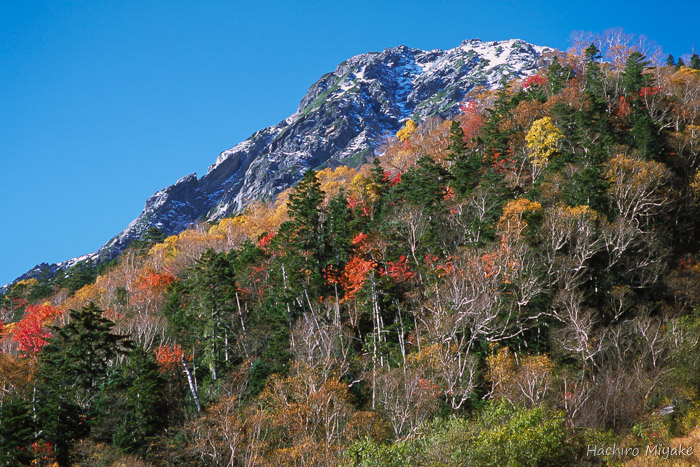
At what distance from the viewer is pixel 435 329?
37531mm

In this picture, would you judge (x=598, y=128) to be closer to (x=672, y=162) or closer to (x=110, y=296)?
(x=672, y=162)

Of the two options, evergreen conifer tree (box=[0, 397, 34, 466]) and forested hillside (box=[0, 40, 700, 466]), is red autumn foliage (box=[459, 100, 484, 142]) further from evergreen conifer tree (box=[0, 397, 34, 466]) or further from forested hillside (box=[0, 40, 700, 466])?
evergreen conifer tree (box=[0, 397, 34, 466])

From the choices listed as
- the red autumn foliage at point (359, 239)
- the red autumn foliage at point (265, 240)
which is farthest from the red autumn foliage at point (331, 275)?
the red autumn foliage at point (265, 240)

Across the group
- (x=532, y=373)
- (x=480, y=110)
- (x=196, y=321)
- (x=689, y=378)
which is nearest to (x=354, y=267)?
(x=196, y=321)

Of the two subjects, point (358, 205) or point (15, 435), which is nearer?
point (15, 435)

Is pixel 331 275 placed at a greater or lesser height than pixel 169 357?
greater

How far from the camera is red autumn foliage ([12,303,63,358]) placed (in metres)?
50.3

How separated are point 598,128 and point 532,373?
1383 inches

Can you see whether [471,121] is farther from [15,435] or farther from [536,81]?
[15,435]

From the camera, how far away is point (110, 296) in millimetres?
62094

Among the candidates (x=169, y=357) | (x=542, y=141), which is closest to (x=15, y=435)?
(x=169, y=357)

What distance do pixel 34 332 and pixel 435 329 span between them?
46.0 meters

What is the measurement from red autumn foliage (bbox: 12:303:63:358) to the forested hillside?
37 centimetres

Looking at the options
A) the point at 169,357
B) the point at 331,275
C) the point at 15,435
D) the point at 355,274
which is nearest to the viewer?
the point at 15,435
